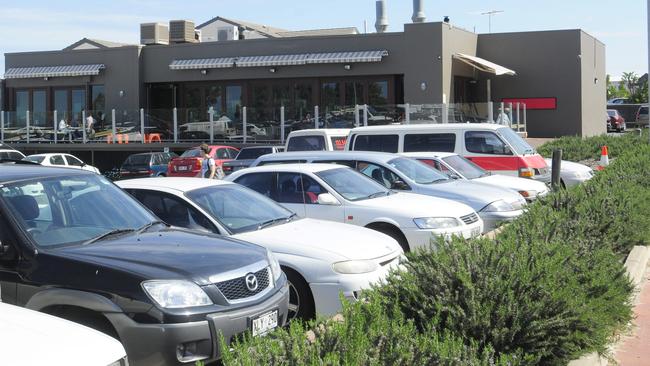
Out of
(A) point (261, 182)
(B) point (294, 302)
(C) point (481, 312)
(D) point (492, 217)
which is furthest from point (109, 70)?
(C) point (481, 312)

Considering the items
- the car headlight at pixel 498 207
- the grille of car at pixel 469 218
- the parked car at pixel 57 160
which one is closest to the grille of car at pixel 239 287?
the grille of car at pixel 469 218

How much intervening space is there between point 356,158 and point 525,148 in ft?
18.8

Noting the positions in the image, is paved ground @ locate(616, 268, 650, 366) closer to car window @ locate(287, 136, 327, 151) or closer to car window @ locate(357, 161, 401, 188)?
car window @ locate(357, 161, 401, 188)

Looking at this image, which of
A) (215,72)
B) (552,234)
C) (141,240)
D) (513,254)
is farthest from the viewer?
(215,72)

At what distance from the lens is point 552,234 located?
6.73 meters

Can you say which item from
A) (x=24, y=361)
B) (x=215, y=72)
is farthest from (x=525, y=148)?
(x=215, y=72)

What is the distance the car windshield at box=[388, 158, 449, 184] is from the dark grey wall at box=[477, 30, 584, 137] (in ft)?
82.4

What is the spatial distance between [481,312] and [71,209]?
11.8 feet

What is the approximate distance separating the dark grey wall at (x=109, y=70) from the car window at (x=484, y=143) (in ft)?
83.6

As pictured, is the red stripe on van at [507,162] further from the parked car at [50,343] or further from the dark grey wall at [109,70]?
the dark grey wall at [109,70]

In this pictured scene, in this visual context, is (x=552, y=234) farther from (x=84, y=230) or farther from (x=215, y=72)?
(x=215, y=72)

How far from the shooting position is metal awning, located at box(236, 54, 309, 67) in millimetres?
34875

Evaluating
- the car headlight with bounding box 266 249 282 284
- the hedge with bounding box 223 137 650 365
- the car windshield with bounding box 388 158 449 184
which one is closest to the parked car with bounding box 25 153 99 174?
the car windshield with bounding box 388 158 449 184

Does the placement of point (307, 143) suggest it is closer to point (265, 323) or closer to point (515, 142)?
point (515, 142)
